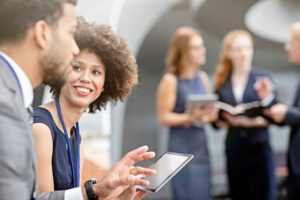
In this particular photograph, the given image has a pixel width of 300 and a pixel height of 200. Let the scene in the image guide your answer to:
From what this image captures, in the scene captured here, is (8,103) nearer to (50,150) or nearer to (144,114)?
(50,150)

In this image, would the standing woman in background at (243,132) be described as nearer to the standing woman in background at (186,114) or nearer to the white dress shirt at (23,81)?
the standing woman in background at (186,114)

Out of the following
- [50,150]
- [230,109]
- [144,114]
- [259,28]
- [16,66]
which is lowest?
[144,114]

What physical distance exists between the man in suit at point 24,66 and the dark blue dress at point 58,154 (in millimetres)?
93

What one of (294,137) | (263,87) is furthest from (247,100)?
(294,137)

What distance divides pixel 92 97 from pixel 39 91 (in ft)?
0.29

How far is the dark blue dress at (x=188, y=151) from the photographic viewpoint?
230 cm

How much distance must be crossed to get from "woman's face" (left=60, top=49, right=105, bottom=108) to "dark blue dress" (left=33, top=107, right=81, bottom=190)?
0.16 feet

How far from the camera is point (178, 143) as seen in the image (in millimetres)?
2312

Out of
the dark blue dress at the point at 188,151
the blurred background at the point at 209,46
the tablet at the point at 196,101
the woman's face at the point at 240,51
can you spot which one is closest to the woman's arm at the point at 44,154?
the blurred background at the point at 209,46

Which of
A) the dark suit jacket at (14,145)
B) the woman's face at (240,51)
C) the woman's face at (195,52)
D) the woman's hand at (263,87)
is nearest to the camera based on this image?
the dark suit jacket at (14,145)

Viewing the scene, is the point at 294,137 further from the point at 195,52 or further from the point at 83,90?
the point at 83,90

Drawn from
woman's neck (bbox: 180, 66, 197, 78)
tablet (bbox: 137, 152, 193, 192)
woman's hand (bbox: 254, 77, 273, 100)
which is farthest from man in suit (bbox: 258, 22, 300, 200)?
tablet (bbox: 137, 152, 193, 192)

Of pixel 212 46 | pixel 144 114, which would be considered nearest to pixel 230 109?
pixel 144 114

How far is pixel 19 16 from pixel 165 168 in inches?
14.4
